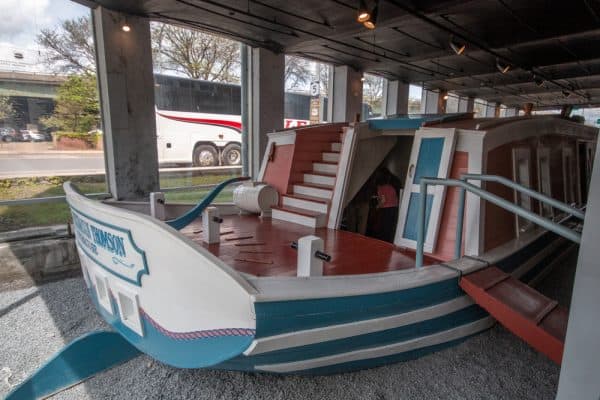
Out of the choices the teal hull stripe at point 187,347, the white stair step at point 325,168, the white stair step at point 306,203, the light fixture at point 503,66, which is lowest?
the teal hull stripe at point 187,347

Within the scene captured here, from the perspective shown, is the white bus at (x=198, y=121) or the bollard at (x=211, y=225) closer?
the bollard at (x=211, y=225)

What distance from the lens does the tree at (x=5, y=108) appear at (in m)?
5.14

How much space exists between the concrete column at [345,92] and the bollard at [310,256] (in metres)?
8.63

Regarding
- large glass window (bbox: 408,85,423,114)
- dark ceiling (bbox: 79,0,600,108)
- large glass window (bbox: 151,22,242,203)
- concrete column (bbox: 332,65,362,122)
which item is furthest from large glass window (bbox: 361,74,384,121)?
large glass window (bbox: 151,22,242,203)

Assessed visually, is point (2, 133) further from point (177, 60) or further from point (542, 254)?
point (542, 254)

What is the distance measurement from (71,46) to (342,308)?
6120 mm

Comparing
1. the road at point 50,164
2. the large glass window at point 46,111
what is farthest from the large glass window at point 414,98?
the road at point 50,164

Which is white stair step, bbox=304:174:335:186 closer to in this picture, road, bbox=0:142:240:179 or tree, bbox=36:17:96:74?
road, bbox=0:142:240:179

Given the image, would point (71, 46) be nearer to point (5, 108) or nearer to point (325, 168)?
point (5, 108)

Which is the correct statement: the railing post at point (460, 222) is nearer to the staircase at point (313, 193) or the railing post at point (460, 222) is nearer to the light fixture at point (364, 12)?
the staircase at point (313, 193)

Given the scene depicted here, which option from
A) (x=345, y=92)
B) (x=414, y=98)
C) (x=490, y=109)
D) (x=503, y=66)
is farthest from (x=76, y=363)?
(x=490, y=109)

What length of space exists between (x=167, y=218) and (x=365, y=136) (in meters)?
2.16

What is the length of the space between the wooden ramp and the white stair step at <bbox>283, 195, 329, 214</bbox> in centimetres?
166

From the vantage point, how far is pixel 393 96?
1252cm
